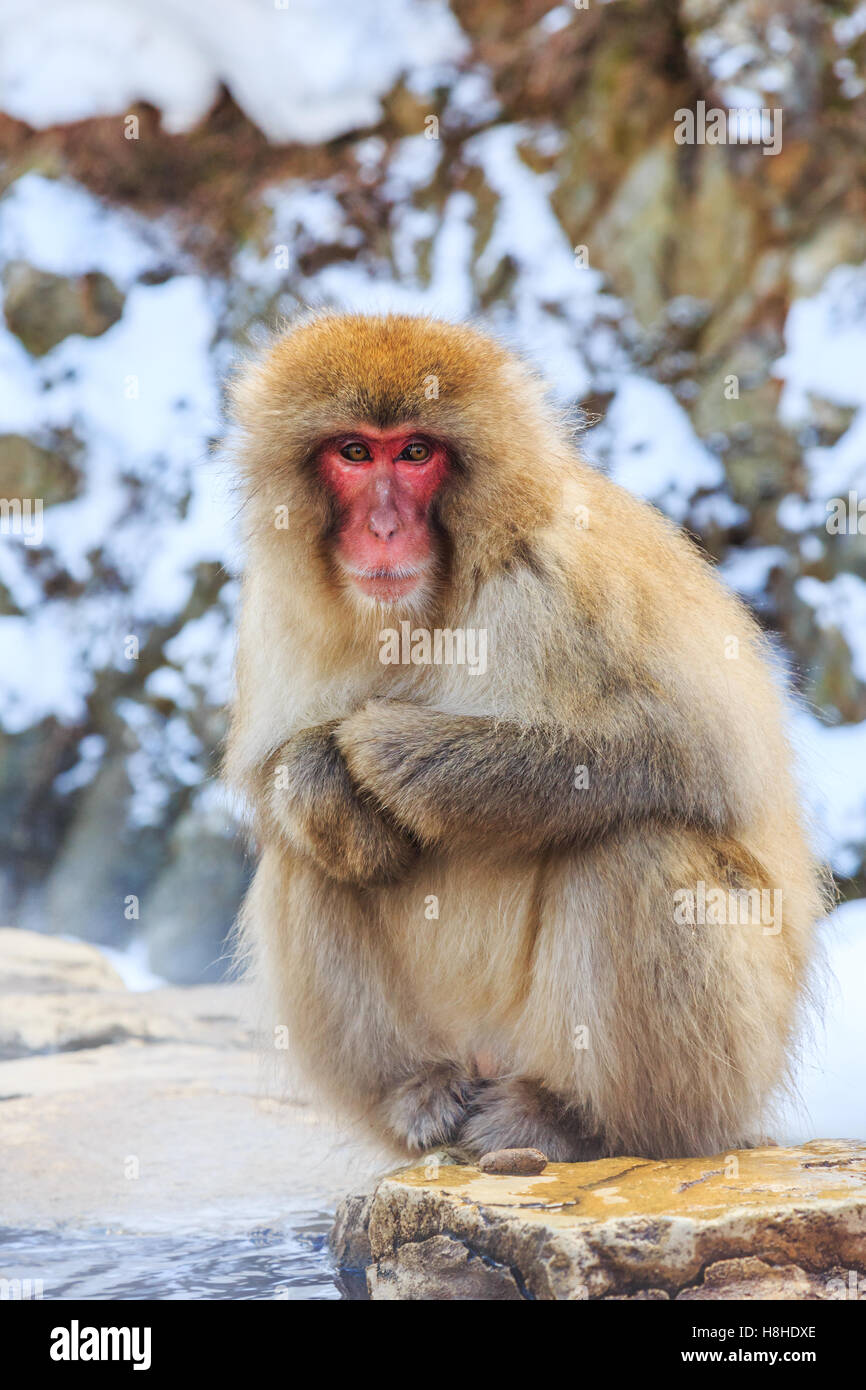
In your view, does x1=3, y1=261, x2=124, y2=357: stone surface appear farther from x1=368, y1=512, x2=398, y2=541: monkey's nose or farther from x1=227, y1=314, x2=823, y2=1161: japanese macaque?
x1=368, y1=512, x2=398, y2=541: monkey's nose

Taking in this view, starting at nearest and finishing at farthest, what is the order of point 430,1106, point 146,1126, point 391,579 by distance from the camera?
point 391,579
point 430,1106
point 146,1126

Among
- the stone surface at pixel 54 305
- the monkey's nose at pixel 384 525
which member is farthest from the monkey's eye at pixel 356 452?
the stone surface at pixel 54 305

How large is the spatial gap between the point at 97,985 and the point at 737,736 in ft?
13.2

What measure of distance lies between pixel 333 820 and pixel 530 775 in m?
0.50

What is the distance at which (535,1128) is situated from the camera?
3.41m

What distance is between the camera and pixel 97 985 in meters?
6.49

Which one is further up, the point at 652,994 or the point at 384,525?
the point at 384,525

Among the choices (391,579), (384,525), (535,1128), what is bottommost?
(535,1128)

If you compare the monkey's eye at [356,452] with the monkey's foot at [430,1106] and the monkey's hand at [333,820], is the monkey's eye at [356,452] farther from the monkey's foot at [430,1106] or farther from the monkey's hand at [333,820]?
the monkey's foot at [430,1106]

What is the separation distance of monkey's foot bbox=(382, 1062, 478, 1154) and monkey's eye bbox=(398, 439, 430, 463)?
5.24 ft

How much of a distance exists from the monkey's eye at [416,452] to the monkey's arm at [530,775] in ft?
2.05

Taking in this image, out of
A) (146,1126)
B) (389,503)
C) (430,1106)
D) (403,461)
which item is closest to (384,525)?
(389,503)

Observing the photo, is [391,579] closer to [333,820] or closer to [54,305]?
[333,820]
